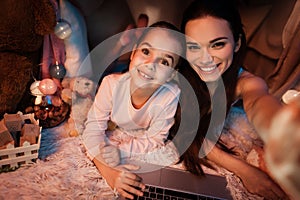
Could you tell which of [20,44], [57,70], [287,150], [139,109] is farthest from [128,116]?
[287,150]

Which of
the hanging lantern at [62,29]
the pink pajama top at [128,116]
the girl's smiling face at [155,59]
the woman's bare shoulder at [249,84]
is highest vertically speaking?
the hanging lantern at [62,29]

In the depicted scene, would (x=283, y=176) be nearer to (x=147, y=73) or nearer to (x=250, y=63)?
(x=147, y=73)

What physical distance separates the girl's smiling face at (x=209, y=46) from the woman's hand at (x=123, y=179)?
0.41 meters

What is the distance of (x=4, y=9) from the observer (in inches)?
33.7

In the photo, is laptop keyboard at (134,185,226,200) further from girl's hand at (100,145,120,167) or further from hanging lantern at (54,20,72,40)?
hanging lantern at (54,20,72,40)

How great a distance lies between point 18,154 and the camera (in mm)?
942

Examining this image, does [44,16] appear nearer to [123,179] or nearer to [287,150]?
[123,179]

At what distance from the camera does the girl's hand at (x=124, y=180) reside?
919 mm

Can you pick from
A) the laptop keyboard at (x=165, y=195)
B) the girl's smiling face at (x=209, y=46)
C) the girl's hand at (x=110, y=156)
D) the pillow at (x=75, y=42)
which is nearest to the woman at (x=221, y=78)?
the girl's smiling face at (x=209, y=46)

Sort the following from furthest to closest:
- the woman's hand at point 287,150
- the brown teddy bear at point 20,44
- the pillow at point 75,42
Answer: the pillow at point 75,42 < the brown teddy bear at point 20,44 < the woman's hand at point 287,150

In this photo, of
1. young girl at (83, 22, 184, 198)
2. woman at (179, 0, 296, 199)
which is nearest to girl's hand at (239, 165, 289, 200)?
woman at (179, 0, 296, 199)

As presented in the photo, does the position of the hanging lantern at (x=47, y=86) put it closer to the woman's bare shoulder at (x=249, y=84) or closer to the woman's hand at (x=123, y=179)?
the woman's hand at (x=123, y=179)

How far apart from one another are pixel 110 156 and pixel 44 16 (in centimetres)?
49

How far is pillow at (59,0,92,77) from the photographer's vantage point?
98 cm
